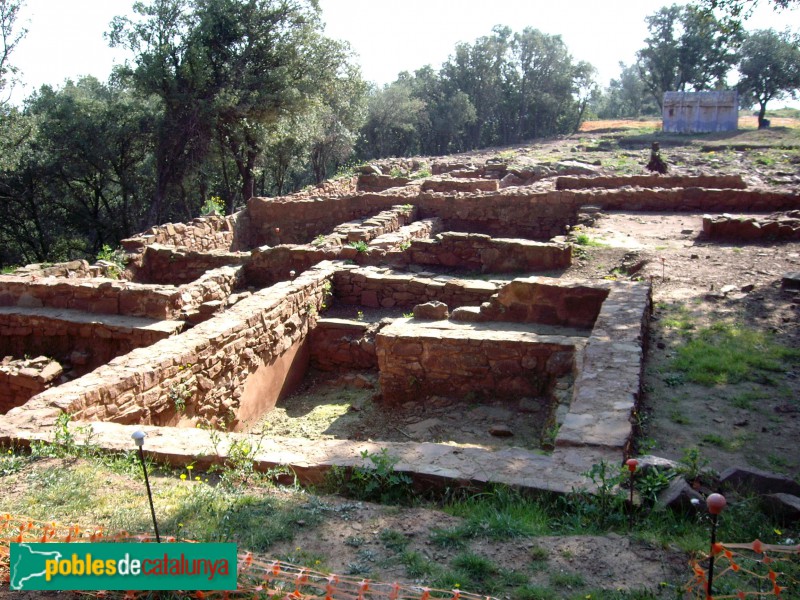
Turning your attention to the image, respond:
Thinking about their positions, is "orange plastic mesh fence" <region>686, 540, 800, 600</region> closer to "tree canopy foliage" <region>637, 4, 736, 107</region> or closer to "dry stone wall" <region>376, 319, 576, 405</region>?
"dry stone wall" <region>376, 319, 576, 405</region>

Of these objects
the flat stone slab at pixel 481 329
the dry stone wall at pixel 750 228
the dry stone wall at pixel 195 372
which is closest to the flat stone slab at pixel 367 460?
the dry stone wall at pixel 195 372

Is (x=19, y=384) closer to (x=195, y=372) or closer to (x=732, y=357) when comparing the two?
(x=195, y=372)

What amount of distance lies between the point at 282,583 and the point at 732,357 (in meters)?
5.28

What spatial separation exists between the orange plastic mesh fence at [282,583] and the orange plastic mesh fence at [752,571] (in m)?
0.94

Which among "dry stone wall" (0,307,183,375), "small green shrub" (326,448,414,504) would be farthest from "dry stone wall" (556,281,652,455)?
"dry stone wall" (0,307,183,375)

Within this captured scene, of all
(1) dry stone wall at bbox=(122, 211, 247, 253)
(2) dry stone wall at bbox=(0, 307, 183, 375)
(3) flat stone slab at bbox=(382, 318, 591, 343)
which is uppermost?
(1) dry stone wall at bbox=(122, 211, 247, 253)

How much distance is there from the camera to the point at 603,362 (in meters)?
5.73

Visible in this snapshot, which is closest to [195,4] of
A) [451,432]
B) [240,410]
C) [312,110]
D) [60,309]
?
[312,110]

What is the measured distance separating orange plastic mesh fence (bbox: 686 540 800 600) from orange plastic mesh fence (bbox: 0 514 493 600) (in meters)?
0.94

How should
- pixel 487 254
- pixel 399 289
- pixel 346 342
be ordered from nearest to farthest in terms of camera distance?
pixel 346 342 → pixel 399 289 → pixel 487 254

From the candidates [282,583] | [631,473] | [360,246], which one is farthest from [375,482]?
[360,246]

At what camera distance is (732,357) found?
6.54m

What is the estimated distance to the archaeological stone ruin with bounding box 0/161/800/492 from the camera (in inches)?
183

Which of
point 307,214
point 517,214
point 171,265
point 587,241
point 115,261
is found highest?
point 517,214
